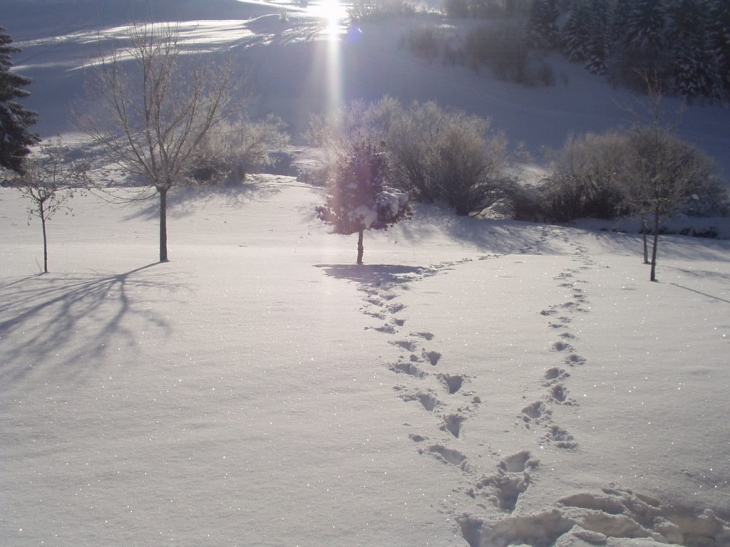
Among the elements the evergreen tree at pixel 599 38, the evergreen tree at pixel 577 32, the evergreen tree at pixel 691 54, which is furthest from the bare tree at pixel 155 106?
the evergreen tree at pixel 577 32

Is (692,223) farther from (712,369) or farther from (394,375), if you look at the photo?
(394,375)

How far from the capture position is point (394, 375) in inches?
197

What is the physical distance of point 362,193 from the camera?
41.5 feet

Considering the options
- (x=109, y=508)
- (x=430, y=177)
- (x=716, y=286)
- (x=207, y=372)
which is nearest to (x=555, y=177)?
(x=430, y=177)

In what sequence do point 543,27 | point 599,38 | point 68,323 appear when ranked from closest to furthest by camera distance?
point 68,323
point 599,38
point 543,27

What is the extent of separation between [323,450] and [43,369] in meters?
2.68

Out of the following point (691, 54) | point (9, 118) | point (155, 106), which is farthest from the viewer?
point (691, 54)

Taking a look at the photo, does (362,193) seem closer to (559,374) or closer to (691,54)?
(559,374)

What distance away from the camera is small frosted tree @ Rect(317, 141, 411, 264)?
492 inches

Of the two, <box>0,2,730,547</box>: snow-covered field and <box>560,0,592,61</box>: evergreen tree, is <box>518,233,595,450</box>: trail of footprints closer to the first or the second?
<box>0,2,730,547</box>: snow-covered field

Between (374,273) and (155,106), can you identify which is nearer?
(374,273)

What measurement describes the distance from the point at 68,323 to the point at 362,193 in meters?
7.61

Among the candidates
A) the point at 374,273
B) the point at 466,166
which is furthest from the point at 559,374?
the point at 466,166

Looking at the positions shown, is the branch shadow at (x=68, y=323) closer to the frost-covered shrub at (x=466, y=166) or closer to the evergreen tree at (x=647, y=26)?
the frost-covered shrub at (x=466, y=166)
